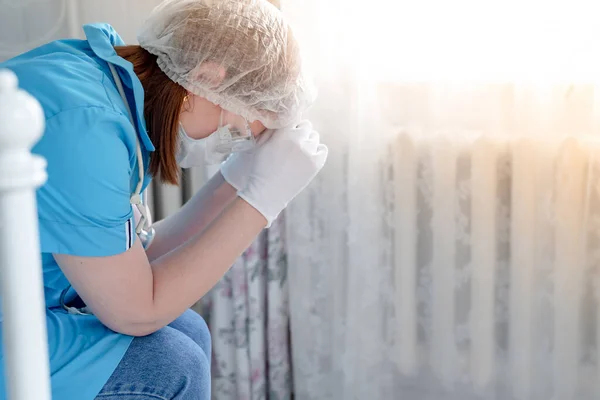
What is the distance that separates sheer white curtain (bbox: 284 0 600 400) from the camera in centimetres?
125

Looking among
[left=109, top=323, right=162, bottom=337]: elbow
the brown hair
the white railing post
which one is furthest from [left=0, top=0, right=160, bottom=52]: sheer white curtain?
the white railing post

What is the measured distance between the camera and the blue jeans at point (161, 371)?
0.88m

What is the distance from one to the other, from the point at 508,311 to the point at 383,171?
0.36m

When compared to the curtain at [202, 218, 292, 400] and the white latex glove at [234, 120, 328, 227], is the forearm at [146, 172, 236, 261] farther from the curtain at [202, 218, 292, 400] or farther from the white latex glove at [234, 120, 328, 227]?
the curtain at [202, 218, 292, 400]

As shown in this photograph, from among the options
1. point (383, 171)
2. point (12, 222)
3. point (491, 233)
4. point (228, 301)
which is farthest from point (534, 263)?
point (12, 222)

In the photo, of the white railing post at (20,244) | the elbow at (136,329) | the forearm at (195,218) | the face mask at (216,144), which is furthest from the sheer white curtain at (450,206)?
the white railing post at (20,244)

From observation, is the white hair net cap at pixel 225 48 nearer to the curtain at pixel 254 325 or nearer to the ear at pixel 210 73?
the ear at pixel 210 73

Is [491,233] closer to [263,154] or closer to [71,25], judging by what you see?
[263,154]

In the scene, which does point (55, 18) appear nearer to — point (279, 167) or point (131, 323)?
point (279, 167)

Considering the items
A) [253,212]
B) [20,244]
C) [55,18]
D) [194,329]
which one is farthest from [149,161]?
[55,18]

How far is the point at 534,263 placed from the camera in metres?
1.31

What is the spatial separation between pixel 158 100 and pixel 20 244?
550mm

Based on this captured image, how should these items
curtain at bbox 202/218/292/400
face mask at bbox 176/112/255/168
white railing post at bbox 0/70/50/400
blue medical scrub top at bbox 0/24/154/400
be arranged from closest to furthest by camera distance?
white railing post at bbox 0/70/50/400, blue medical scrub top at bbox 0/24/154/400, face mask at bbox 176/112/255/168, curtain at bbox 202/218/292/400

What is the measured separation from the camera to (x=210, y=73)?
970 mm
